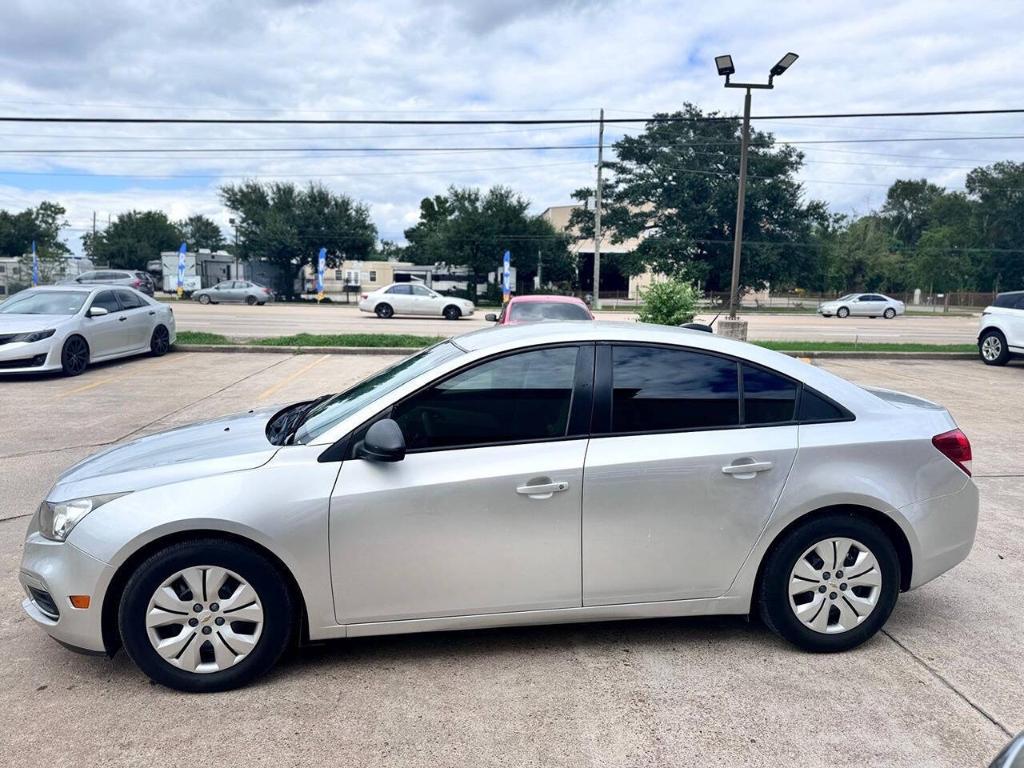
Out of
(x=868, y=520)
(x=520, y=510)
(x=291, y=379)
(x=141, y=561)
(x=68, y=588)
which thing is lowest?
(x=291, y=379)

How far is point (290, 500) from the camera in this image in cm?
318

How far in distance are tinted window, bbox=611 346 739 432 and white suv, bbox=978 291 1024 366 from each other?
49.9 feet

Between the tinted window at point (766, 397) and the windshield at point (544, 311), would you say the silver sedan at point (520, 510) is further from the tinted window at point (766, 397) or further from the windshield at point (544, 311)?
the windshield at point (544, 311)

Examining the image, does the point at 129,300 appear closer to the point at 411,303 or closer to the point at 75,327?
the point at 75,327

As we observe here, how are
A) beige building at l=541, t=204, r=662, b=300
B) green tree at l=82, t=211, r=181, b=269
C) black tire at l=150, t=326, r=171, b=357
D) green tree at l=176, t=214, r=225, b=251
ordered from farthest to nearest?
1. green tree at l=176, t=214, r=225, b=251
2. green tree at l=82, t=211, r=181, b=269
3. beige building at l=541, t=204, r=662, b=300
4. black tire at l=150, t=326, r=171, b=357

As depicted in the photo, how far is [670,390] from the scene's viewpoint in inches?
142

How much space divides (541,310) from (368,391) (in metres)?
8.49

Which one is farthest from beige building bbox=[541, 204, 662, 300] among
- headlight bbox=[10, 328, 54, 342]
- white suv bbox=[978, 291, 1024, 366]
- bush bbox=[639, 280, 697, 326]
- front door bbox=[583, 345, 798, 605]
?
front door bbox=[583, 345, 798, 605]

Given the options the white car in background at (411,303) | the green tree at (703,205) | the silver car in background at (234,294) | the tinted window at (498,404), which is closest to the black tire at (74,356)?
the tinted window at (498,404)

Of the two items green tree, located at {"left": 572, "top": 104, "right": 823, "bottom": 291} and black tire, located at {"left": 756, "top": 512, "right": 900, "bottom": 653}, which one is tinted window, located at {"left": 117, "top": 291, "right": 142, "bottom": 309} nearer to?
black tire, located at {"left": 756, "top": 512, "right": 900, "bottom": 653}

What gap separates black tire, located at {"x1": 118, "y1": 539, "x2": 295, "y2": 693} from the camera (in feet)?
→ 10.3

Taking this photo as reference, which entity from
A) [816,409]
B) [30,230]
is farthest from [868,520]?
[30,230]

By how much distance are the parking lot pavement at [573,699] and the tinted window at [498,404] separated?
1079 millimetres

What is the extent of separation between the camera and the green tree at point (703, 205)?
5250 centimetres
